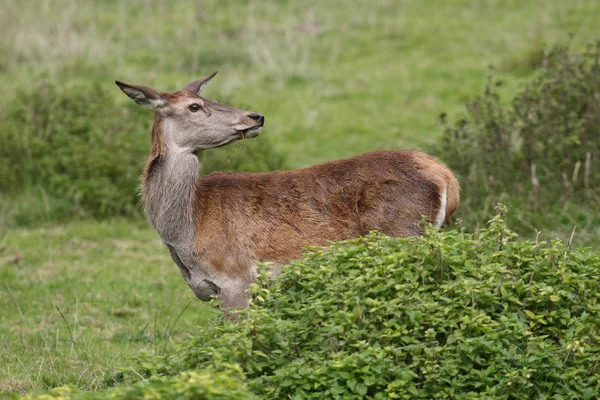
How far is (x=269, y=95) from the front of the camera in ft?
48.8

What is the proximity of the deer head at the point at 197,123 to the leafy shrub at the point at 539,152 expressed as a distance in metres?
3.42

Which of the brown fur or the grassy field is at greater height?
the brown fur

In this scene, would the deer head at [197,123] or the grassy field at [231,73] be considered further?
the grassy field at [231,73]

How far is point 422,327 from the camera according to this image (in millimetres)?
5418

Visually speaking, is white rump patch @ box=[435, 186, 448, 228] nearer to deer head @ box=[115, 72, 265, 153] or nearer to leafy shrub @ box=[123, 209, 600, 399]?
leafy shrub @ box=[123, 209, 600, 399]

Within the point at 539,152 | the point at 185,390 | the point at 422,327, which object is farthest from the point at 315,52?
the point at 185,390

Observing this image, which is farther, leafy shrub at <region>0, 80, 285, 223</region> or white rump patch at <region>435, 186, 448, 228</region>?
leafy shrub at <region>0, 80, 285, 223</region>

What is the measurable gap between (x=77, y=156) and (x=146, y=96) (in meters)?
4.67

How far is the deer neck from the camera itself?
276 inches

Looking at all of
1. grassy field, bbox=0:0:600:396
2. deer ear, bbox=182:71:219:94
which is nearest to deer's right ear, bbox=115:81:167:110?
deer ear, bbox=182:71:219:94

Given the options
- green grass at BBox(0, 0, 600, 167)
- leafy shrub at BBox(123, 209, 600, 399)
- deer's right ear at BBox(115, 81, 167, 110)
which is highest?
deer's right ear at BBox(115, 81, 167, 110)

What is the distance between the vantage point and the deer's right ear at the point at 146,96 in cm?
702

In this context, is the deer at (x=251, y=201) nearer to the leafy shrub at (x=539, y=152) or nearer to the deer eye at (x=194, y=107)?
the deer eye at (x=194, y=107)

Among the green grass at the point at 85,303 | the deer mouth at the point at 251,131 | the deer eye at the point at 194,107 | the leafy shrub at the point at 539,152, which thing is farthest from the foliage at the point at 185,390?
the leafy shrub at the point at 539,152
